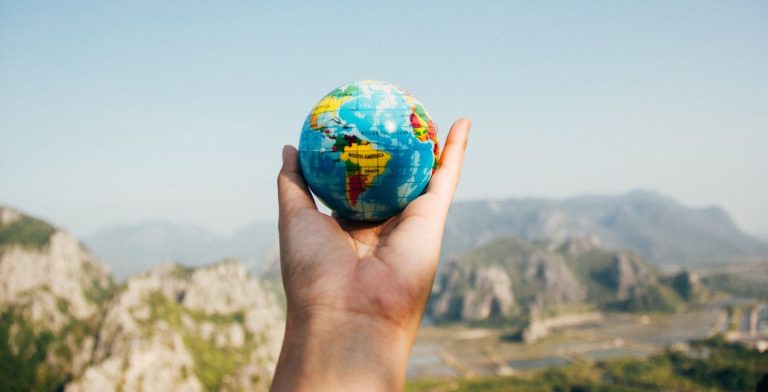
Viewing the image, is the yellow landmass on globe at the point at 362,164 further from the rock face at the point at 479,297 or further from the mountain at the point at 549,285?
the rock face at the point at 479,297

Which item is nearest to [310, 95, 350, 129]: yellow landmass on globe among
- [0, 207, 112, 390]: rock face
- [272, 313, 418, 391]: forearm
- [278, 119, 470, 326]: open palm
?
[278, 119, 470, 326]: open palm

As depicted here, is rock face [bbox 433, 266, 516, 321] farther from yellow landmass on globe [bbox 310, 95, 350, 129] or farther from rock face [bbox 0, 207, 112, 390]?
yellow landmass on globe [bbox 310, 95, 350, 129]

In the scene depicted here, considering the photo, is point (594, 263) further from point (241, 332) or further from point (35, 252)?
point (35, 252)

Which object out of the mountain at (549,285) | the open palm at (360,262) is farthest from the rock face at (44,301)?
the mountain at (549,285)

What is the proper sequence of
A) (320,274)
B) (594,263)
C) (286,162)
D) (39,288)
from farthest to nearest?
(594,263)
(39,288)
(286,162)
(320,274)

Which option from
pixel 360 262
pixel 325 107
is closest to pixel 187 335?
pixel 325 107

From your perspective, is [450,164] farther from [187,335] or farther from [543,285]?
[543,285]

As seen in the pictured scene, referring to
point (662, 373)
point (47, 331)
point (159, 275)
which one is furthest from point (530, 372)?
point (47, 331)
